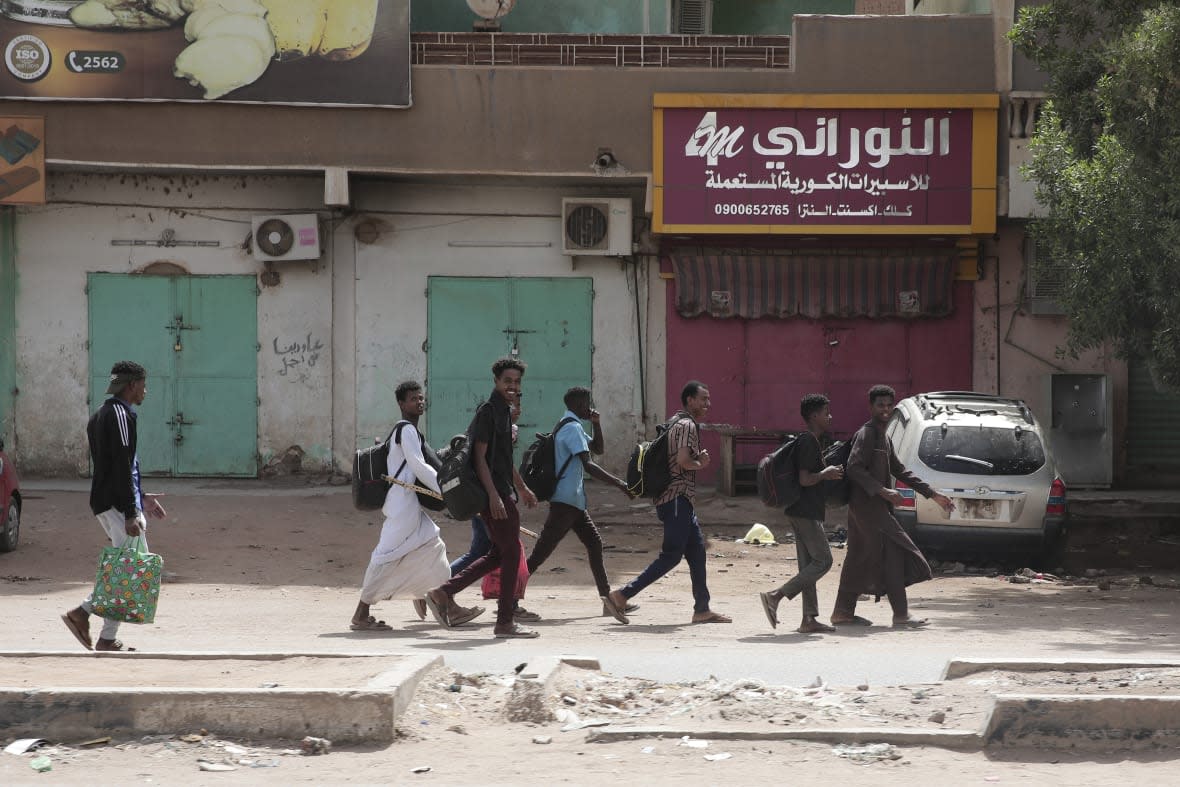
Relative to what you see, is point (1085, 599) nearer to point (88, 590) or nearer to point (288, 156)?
point (88, 590)

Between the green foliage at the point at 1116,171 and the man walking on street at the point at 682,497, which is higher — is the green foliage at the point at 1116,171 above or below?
above

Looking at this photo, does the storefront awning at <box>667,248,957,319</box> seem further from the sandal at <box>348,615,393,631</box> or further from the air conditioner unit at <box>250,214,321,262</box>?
the sandal at <box>348,615,393,631</box>

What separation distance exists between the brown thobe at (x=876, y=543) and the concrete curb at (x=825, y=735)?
3.76 meters

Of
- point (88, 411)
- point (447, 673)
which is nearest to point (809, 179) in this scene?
point (88, 411)

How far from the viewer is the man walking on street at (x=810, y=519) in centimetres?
947

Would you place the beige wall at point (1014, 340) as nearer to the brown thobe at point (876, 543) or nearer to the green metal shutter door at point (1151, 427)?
the green metal shutter door at point (1151, 427)

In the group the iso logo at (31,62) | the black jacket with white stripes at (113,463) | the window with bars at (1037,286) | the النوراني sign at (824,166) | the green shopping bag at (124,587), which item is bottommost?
the green shopping bag at (124,587)

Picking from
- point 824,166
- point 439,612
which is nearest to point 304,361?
point 824,166

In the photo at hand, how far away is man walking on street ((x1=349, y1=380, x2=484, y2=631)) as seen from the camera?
928 cm

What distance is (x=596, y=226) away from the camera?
57.8 ft

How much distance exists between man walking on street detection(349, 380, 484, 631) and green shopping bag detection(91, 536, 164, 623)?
1.63 metres

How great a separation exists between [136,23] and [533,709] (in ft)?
40.7

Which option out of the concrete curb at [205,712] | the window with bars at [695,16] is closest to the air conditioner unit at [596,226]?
the window with bars at [695,16]

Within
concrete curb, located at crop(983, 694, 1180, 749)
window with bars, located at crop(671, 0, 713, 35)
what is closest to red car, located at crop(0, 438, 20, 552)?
concrete curb, located at crop(983, 694, 1180, 749)
